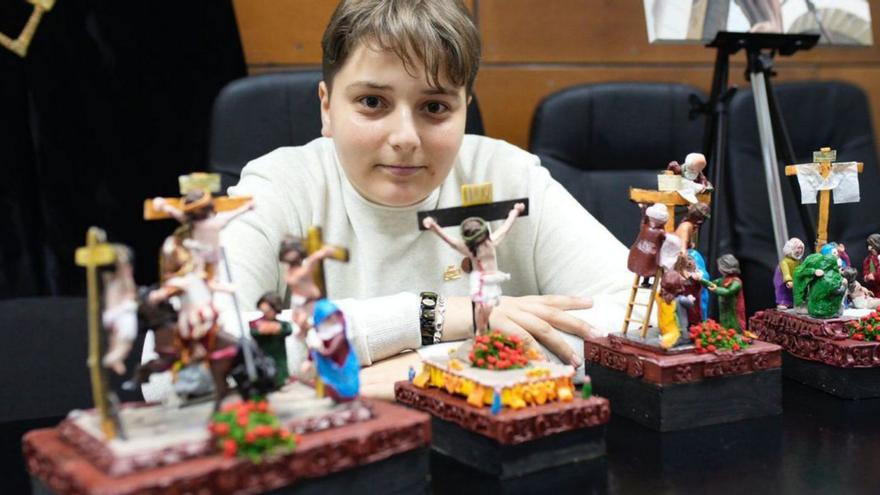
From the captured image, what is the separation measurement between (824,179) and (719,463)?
2.16 ft

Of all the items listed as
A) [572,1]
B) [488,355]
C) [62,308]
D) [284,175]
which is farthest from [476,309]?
[572,1]

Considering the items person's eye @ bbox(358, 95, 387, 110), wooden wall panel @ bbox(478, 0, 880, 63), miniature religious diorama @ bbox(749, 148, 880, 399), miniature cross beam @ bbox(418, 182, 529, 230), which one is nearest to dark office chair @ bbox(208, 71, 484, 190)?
person's eye @ bbox(358, 95, 387, 110)

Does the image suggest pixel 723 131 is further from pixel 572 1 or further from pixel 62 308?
pixel 62 308

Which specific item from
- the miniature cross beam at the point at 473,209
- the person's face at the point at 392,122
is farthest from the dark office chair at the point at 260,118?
the miniature cross beam at the point at 473,209

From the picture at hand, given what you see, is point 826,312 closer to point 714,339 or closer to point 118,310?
point 714,339

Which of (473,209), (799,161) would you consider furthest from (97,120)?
(799,161)

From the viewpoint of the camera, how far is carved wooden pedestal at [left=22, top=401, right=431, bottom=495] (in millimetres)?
849

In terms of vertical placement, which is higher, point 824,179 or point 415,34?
point 415,34

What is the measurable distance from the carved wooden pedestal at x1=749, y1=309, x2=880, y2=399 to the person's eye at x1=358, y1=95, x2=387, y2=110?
77 cm

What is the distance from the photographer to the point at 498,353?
3.90 ft

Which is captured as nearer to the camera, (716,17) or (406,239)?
(406,239)

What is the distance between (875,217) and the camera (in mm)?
2764

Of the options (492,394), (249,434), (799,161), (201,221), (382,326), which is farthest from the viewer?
(799,161)

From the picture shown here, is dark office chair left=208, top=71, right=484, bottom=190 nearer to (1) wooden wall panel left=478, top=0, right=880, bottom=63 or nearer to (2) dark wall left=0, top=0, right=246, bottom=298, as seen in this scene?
(2) dark wall left=0, top=0, right=246, bottom=298
